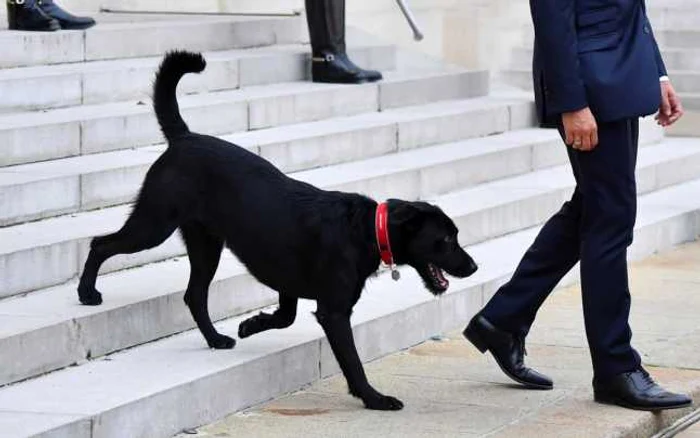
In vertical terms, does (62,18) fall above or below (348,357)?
above

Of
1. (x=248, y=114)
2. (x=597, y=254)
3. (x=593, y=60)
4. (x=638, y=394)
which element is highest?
(x=593, y=60)

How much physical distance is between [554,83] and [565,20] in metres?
0.20

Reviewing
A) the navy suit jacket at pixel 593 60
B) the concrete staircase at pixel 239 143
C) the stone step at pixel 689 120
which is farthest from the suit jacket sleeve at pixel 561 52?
the stone step at pixel 689 120

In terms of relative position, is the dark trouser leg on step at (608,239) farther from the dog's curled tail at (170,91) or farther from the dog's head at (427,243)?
the dog's curled tail at (170,91)

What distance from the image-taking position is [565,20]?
542cm

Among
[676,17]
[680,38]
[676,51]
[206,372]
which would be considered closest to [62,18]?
[206,372]

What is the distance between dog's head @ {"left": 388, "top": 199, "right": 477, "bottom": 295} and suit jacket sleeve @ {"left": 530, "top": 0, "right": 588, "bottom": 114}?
55 centimetres

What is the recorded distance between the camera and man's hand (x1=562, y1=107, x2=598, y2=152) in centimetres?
541

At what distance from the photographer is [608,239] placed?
18.4 ft

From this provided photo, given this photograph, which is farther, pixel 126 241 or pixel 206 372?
pixel 126 241

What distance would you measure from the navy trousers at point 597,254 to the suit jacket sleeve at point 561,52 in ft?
0.55

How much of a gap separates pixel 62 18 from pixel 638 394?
14.6ft

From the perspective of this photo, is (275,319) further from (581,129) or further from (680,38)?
(680,38)

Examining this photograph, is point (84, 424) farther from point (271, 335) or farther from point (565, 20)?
point (565, 20)
